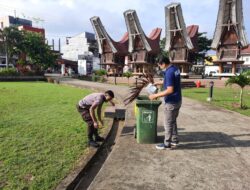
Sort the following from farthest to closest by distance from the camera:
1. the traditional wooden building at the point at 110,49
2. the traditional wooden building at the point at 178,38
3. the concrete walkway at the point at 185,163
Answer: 1. the traditional wooden building at the point at 110,49
2. the traditional wooden building at the point at 178,38
3. the concrete walkway at the point at 185,163

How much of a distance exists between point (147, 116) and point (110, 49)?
35041mm

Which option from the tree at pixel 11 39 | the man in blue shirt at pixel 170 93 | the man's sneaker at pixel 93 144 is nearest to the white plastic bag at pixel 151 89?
the man in blue shirt at pixel 170 93

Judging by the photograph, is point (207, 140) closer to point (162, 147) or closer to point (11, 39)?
point (162, 147)

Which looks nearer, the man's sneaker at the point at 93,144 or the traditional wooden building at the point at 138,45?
the man's sneaker at the point at 93,144

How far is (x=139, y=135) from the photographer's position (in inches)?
228

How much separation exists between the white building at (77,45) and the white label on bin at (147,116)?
62984 millimetres

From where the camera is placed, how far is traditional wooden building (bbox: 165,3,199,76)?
29047mm

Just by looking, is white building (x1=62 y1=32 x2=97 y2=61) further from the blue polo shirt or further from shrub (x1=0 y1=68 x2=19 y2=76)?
the blue polo shirt

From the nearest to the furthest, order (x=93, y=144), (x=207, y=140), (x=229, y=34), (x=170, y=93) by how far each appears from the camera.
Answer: (x=170, y=93) → (x=93, y=144) → (x=207, y=140) → (x=229, y=34)

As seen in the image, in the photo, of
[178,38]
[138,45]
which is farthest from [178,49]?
[138,45]

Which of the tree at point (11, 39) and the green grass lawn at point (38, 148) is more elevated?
the tree at point (11, 39)

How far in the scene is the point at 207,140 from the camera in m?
6.16

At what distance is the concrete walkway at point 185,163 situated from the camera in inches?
152

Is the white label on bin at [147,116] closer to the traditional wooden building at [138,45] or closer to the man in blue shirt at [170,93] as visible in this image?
the man in blue shirt at [170,93]
